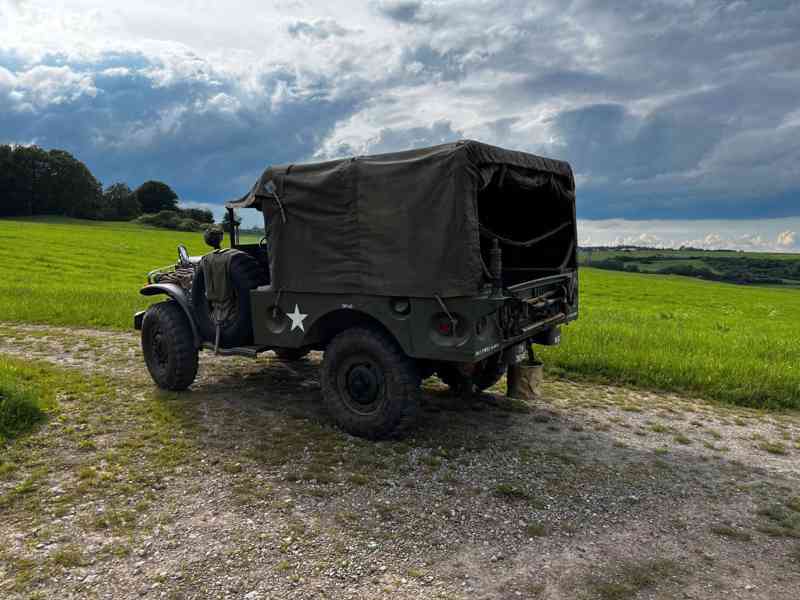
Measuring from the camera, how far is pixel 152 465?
535cm

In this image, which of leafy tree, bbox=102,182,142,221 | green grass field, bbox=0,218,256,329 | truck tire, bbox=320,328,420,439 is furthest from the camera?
leafy tree, bbox=102,182,142,221

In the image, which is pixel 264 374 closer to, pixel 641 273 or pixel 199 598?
pixel 199 598

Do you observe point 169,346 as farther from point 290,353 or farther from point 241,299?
point 290,353

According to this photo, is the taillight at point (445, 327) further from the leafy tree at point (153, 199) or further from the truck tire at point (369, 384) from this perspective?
the leafy tree at point (153, 199)

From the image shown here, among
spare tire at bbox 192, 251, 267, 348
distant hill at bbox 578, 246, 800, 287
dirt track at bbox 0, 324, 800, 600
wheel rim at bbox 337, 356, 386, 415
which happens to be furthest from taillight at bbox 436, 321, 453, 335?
distant hill at bbox 578, 246, 800, 287

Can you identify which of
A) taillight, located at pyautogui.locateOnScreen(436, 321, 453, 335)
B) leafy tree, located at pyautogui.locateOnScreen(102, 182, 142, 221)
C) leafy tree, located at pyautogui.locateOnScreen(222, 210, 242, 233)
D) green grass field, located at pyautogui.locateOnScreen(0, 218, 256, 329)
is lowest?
green grass field, located at pyautogui.locateOnScreen(0, 218, 256, 329)

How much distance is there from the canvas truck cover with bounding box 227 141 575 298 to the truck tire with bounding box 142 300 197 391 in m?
1.82

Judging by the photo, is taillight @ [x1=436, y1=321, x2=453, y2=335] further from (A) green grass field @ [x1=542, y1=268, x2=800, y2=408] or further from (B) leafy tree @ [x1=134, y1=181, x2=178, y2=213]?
(B) leafy tree @ [x1=134, y1=181, x2=178, y2=213]

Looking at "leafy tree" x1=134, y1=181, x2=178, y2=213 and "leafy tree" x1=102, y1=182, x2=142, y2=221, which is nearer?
"leafy tree" x1=102, y1=182, x2=142, y2=221

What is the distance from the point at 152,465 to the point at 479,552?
307cm

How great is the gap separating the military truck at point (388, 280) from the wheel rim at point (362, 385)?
2 cm

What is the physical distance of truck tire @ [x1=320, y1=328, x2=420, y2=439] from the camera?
18.4ft

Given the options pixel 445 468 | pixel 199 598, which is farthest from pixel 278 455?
pixel 199 598

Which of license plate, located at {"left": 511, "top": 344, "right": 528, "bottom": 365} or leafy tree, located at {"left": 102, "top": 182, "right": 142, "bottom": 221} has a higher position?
leafy tree, located at {"left": 102, "top": 182, "right": 142, "bottom": 221}
